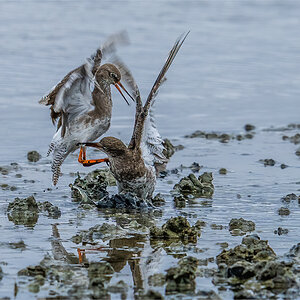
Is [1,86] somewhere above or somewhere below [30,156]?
above

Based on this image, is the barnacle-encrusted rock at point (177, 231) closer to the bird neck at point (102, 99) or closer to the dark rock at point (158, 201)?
the dark rock at point (158, 201)

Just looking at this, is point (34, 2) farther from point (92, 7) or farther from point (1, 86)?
point (1, 86)

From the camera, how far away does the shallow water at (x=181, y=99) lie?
851 cm

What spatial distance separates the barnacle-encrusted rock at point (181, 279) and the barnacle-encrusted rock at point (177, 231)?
4.22 ft

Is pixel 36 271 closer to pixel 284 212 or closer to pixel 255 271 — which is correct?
pixel 255 271

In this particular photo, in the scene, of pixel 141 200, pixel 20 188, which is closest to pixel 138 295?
pixel 141 200

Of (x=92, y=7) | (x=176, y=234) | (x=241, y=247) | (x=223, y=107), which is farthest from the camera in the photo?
(x=92, y=7)

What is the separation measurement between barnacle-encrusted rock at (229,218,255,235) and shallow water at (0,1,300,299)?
0.08 metres

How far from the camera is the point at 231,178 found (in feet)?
36.2

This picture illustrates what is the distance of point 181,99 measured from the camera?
50.9 ft

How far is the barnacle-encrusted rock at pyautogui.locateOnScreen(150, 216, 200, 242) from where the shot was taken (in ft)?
26.7

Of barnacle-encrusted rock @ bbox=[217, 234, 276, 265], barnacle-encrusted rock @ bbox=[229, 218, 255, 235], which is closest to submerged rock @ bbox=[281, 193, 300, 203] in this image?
barnacle-encrusted rock @ bbox=[229, 218, 255, 235]

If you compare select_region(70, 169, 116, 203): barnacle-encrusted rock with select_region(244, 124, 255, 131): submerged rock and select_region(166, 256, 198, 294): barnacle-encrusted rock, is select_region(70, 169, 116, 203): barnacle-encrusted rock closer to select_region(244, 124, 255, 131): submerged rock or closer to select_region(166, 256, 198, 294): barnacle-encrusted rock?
select_region(166, 256, 198, 294): barnacle-encrusted rock

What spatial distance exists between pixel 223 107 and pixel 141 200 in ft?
19.6
